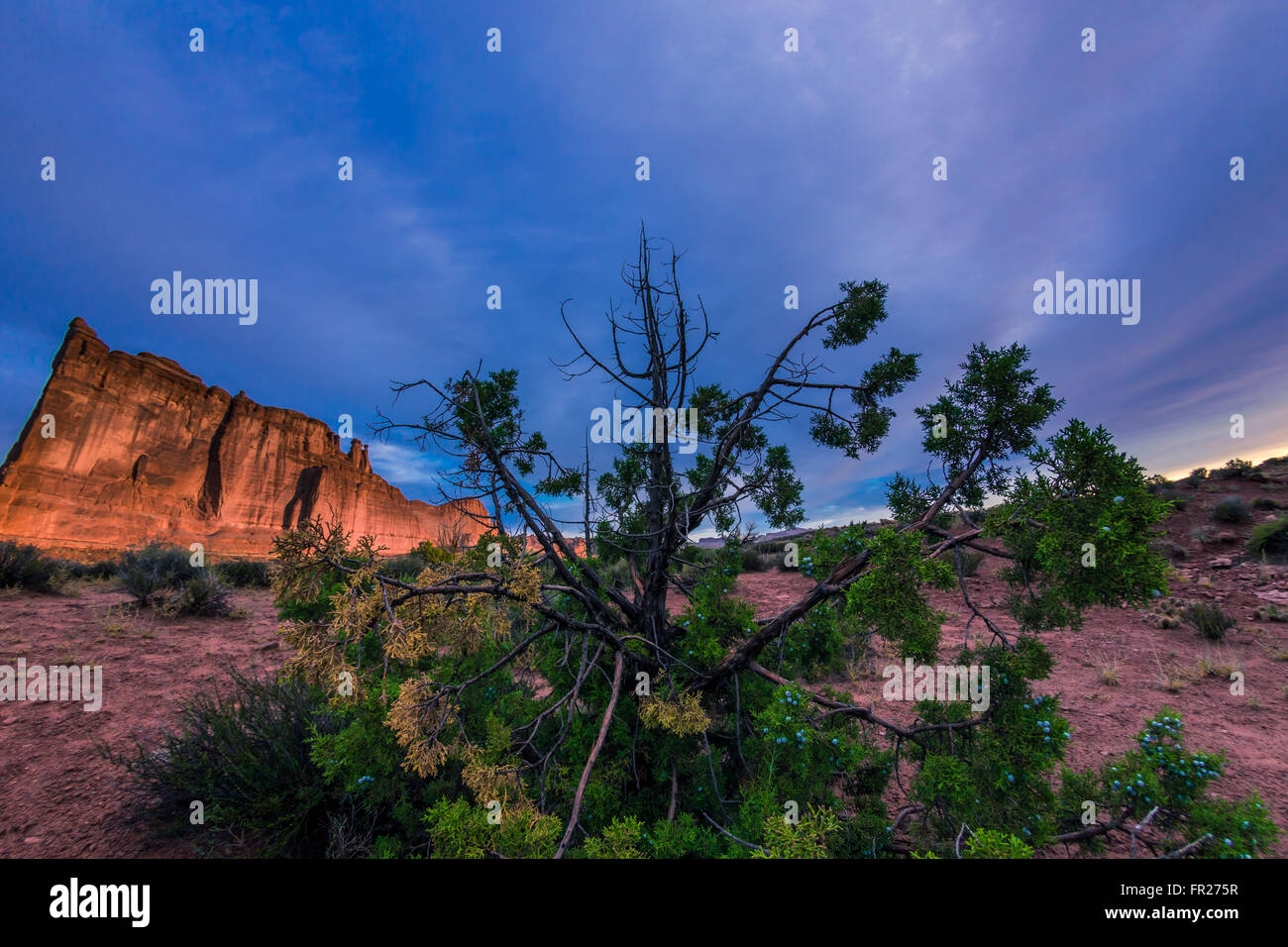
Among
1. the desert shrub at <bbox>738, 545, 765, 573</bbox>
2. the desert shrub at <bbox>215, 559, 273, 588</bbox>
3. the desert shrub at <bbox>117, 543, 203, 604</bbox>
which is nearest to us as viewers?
the desert shrub at <bbox>117, 543, 203, 604</bbox>

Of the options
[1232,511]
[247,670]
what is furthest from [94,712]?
[1232,511]

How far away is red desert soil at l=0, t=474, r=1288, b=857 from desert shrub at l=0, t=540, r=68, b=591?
25.7 inches

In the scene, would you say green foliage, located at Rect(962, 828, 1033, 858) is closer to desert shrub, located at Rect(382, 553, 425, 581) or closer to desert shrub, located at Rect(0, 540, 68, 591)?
desert shrub, located at Rect(382, 553, 425, 581)

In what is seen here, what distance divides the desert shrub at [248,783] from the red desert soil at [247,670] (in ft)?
0.97

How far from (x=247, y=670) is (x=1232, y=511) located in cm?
2688

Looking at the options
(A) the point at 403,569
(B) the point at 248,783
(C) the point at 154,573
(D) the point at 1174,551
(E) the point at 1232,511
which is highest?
(E) the point at 1232,511

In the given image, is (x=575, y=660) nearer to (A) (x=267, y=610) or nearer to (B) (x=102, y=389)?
(A) (x=267, y=610)

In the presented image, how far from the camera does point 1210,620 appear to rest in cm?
834

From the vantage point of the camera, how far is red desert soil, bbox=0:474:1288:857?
3.73 metres

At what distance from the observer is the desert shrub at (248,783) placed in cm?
332

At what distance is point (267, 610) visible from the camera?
39.4ft

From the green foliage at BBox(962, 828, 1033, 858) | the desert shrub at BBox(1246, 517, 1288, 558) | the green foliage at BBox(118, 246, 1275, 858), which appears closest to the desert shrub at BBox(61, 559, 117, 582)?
the green foliage at BBox(118, 246, 1275, 858)

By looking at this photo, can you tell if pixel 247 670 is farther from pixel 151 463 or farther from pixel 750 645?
pixel 151 463
